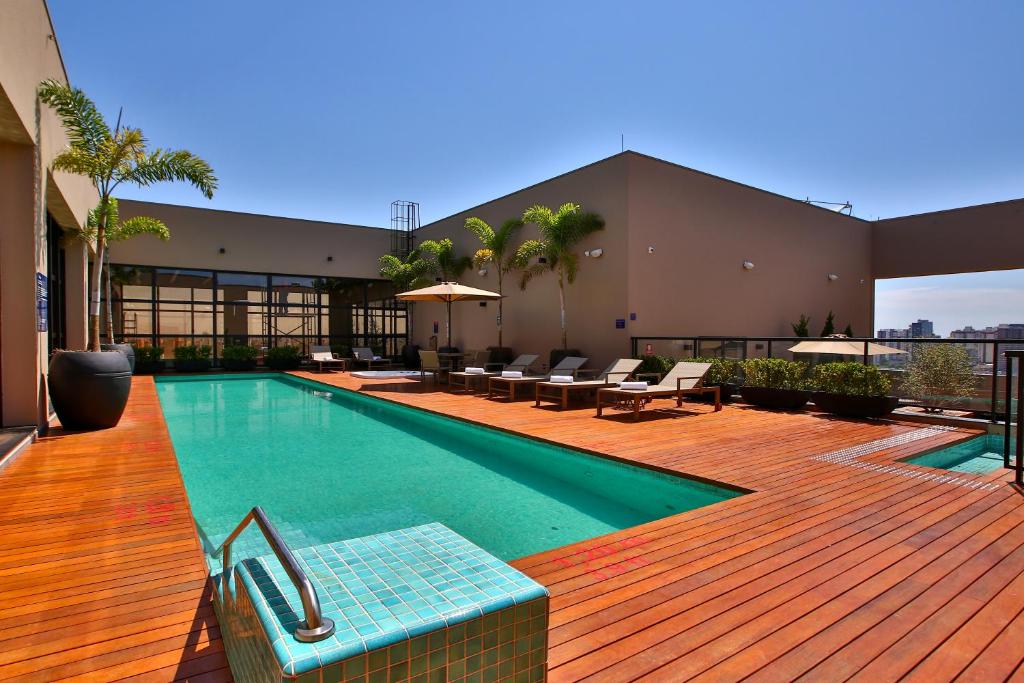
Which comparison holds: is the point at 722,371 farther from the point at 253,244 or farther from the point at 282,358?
the point at 253,244

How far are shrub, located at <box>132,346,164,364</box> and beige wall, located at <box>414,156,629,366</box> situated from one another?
8.99 metres

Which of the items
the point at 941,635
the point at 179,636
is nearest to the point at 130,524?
the point at 179,636

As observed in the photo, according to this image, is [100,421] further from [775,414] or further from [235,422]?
[775,414]

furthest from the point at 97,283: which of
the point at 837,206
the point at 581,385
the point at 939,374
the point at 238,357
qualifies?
the point at 837,206

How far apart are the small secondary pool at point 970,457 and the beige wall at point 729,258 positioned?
5.81 meters

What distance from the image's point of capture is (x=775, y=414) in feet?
26.1

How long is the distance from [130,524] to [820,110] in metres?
14.6

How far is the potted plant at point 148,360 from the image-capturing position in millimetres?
14930

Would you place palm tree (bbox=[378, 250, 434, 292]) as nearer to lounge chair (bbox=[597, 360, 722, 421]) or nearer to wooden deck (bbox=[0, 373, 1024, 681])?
lounge chair (bbox=[597, 360, 722, 421])

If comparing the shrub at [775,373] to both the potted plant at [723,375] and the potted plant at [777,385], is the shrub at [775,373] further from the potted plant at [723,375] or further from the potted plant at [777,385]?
the potted plant at [723,375]

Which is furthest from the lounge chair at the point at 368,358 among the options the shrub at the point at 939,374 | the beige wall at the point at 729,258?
the shrub at the point at 939,374

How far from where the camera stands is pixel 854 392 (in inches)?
296

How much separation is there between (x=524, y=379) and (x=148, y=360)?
12.0 meters

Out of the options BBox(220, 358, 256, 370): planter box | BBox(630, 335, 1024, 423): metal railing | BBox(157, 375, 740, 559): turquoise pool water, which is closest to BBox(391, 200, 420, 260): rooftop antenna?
BBox(220, 358, 256, 370): planter box
